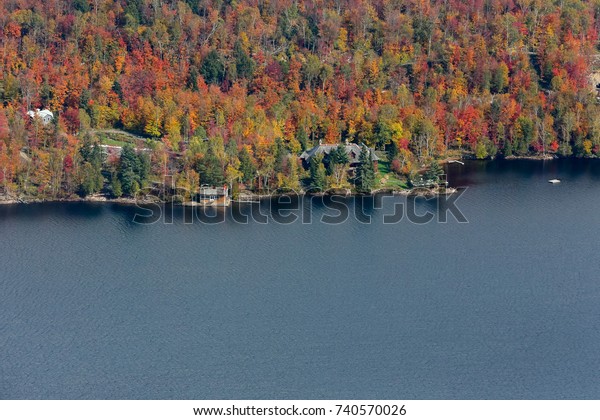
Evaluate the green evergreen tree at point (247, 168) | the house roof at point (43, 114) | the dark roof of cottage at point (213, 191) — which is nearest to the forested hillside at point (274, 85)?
the green evergreen tree at point (247, 168)

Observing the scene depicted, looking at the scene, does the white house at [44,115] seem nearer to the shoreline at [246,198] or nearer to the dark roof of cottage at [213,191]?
the shoreline at [246,198]

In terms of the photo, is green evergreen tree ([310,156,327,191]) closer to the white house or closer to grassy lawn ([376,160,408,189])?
grassy lawn ([376,160,408,189])

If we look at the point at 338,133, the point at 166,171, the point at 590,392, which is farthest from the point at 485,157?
the point at 590,392

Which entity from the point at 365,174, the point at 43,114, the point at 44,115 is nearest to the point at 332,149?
the point at 365,174

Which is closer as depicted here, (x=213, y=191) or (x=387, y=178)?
(x=213, y=191)

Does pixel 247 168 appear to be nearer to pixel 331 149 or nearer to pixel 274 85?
pixel 331 149

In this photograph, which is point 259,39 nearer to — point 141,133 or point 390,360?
point 141,133
